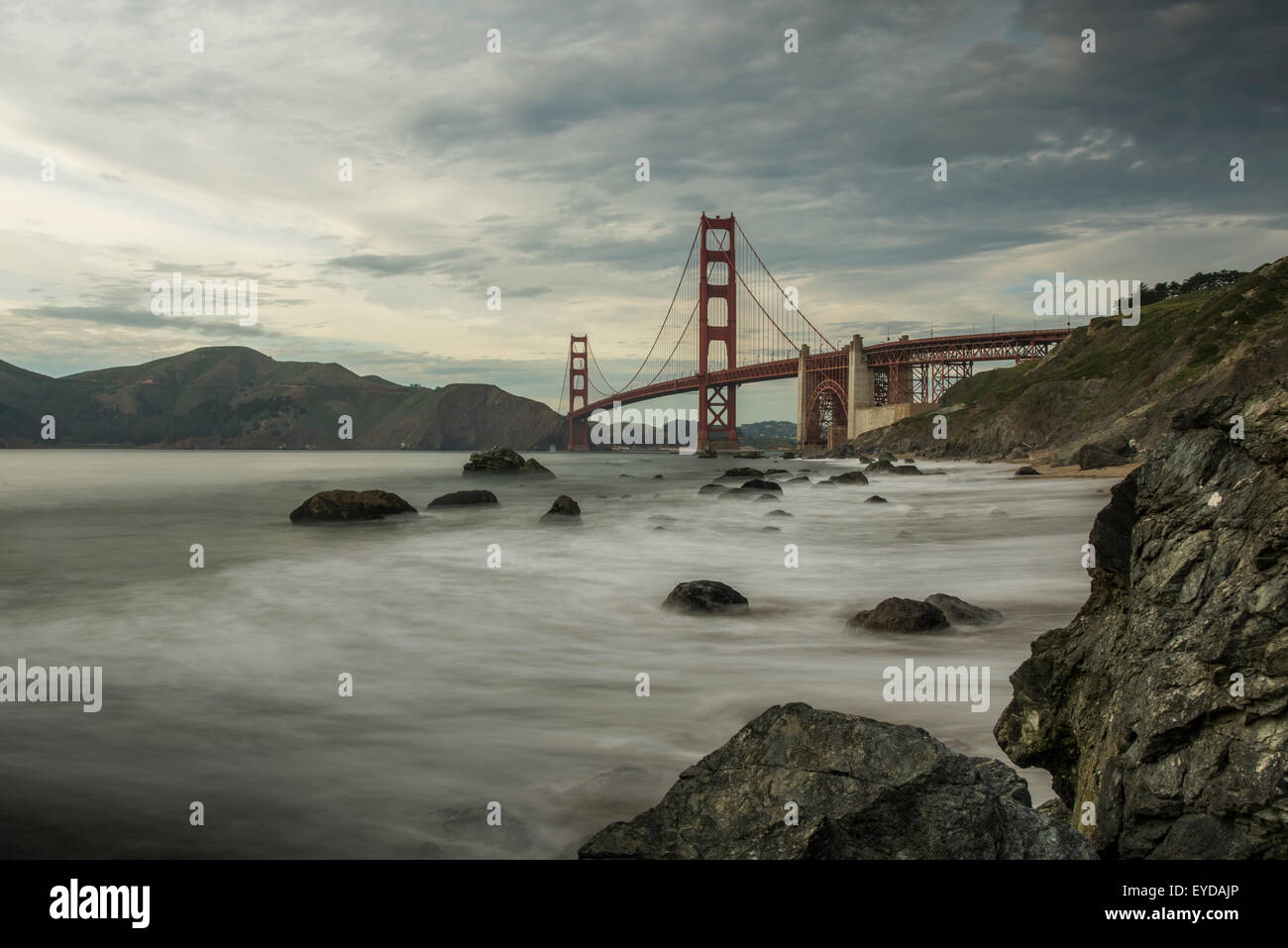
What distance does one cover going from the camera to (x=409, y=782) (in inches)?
181

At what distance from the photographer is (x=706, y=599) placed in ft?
30.0

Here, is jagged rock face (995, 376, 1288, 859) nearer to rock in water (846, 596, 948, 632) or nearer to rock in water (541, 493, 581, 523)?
rock in water (846, 596, 948, 632)

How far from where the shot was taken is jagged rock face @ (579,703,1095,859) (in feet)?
8.94

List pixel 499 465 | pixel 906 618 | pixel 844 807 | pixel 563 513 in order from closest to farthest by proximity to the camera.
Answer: pixel 844 807
pixel 906 618
pixel 563 513
pixel 499 465

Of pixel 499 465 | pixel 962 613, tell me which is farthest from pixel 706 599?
pixel 499 465

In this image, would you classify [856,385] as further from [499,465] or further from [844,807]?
[844,807]

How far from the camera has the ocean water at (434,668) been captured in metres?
4.20

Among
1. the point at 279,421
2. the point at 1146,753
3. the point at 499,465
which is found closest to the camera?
the point at 1146,753

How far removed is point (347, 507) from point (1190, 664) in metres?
18.8

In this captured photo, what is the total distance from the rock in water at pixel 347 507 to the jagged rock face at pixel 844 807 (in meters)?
17.5
